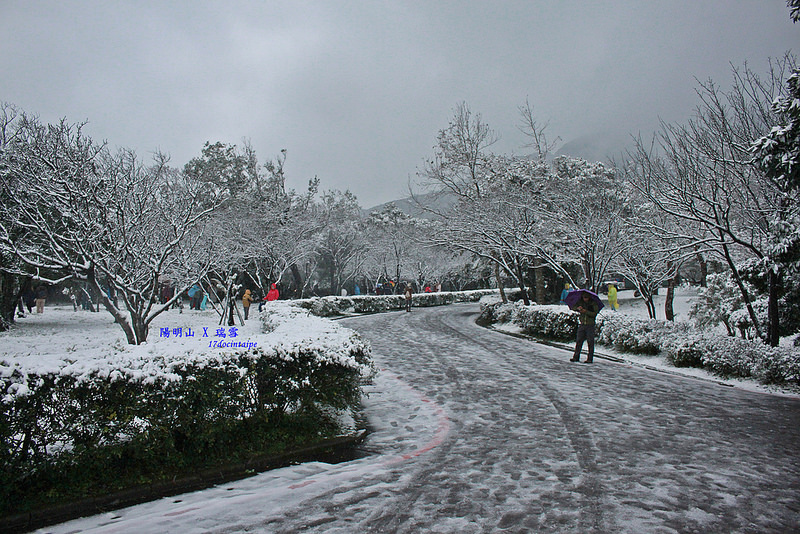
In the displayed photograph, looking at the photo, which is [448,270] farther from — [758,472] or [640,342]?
[758,472]

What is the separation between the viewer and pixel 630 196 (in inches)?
619

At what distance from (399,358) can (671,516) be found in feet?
29.2

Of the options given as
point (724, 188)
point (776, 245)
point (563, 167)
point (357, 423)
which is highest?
point (563, 167)

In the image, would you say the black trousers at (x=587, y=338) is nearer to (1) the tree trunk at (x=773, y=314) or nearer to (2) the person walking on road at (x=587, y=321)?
(2) the person walking on road at (x=587, y=321)

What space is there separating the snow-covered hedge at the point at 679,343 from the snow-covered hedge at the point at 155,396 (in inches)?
308

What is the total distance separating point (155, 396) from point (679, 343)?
10620 mm

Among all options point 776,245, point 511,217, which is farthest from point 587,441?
point 511,217

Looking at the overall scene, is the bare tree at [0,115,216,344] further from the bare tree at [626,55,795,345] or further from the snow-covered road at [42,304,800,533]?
the bare tree at [626,55,795,345]

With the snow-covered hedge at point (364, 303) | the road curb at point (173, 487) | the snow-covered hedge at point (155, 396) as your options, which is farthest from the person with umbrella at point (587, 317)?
the snow-covered hedge at point (364, 303)

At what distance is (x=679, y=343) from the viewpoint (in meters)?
10.9

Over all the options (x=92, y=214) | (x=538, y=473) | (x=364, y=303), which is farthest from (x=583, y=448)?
(x=364, y=303)

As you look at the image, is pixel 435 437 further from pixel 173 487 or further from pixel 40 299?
pixel 40 299

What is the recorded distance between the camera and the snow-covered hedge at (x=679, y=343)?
28.9ft

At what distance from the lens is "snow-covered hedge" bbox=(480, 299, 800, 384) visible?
28.9 ft
